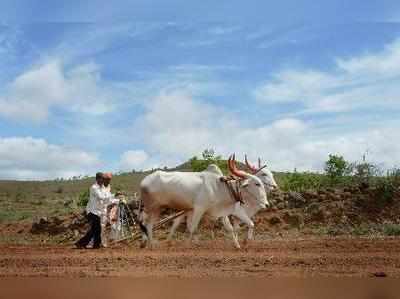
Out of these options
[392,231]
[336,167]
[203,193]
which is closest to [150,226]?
[203,193]

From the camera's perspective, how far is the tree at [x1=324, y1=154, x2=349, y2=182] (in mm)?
25250

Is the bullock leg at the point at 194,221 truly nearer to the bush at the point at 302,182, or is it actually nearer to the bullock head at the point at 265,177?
the bullock head at the point at 265,177

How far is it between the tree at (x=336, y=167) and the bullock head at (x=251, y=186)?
37.5ft

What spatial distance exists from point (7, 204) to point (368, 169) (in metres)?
23.3

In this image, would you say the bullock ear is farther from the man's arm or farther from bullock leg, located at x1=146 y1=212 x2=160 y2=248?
the man's arm

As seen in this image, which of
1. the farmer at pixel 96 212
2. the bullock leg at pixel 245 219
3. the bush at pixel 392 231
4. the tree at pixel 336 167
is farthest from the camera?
the tree at pixel 336 167

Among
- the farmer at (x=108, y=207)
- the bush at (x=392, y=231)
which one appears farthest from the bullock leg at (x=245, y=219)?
the bush at (x=392, y=231)

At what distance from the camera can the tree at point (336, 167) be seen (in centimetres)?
2525

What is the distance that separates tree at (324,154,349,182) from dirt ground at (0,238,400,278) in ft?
44.0

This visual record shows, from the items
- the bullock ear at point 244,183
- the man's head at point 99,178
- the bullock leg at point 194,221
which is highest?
the man's head at point 99,178

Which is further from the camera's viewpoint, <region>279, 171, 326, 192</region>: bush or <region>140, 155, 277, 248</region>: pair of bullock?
<region>279, 171, 326, 192</region>: bush

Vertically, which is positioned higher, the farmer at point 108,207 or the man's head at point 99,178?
the man's head at point 99,178

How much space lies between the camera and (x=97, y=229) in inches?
521

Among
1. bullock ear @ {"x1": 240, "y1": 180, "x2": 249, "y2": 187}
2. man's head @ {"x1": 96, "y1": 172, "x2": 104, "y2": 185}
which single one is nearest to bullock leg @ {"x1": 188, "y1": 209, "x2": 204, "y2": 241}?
bullock ear @ {"x1": 240, "y1": 180, "x2": 249, "y2": 187}
